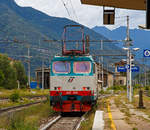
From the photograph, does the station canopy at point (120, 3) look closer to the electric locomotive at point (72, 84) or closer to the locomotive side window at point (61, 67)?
the electric locomotive at point (72, 84)

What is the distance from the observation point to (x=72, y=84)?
16562 millimetres

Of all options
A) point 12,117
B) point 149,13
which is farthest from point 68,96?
point 149,13

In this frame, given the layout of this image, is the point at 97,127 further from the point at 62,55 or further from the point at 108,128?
the point at 62,55

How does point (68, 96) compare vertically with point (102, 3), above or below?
below

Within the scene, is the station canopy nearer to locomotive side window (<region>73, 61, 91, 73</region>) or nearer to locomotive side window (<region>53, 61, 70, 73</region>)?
locomotive side window (<region>73, 61, 91, 73</region>)

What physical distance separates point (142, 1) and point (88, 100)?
6.47 metres

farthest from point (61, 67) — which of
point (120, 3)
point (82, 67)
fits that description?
point (120, 3)

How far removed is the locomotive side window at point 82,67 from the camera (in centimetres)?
1692

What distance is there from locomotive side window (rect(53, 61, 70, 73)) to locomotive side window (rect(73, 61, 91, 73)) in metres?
0.39

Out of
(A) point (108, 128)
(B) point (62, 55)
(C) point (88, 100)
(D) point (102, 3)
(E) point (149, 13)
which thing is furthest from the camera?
(B) point (62, 55)

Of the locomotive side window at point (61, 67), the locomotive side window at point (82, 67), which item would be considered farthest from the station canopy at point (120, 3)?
the locomotive side window at point (61, 67)

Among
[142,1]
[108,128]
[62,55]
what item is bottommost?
[108,128]

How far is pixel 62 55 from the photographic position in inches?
696

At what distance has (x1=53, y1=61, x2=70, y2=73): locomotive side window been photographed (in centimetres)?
1703
